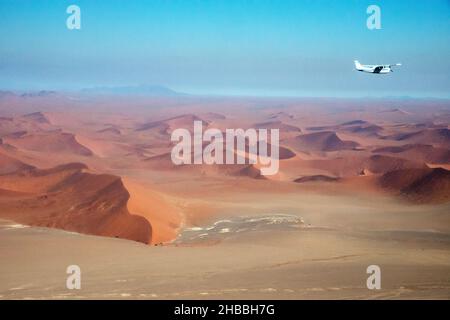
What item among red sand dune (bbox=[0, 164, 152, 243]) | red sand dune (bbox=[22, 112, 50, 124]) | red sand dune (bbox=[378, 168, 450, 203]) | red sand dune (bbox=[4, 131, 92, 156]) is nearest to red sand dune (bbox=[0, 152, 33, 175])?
red sand dune (bbox=[0, 164, 152, 243])

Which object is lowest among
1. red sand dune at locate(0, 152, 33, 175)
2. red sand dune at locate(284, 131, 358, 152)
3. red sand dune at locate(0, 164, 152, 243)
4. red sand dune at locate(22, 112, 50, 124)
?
red sand dune at locate(284, 131, 358, 152)

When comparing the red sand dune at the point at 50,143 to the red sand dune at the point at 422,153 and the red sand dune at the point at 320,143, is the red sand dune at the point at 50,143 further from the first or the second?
the red sand dune at the point at 422,153

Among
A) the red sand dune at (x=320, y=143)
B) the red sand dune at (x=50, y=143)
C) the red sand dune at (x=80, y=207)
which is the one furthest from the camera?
the red sand dune at (x=320, y=143)

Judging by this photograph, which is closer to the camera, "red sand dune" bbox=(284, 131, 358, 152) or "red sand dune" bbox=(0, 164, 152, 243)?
"red sand dune" bbox=(0, 164, 152, 243)

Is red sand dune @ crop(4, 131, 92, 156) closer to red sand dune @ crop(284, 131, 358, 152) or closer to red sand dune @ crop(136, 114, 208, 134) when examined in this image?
red sand dune @ crop(136, 114, 208, 134)

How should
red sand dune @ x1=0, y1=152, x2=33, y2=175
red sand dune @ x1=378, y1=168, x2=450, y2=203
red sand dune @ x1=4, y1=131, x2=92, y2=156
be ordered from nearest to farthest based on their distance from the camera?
red sand dune @ x1=378, y1=168, x2=450, y2=203 < red sand dune @ x1=0, y1=152, x2=33, y2=175 < red sand dune @ x1=4, y1=131, x2=92, y2=156

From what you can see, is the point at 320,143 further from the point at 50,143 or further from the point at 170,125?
the point at 50,143

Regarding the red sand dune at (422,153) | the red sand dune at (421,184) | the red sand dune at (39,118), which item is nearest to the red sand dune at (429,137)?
the red sand dune at (422,153)

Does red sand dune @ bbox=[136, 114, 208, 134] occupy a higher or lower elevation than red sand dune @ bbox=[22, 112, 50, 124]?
lower

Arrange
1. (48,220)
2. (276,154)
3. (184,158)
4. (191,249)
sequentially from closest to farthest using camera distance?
(191,249) → (48,220) → (184,158) → (276,154)
